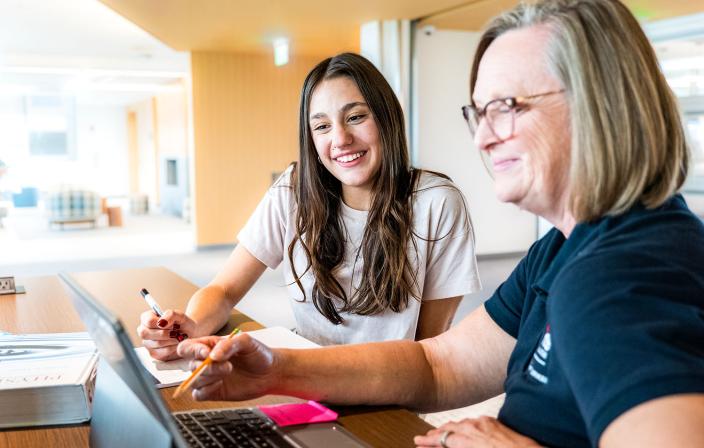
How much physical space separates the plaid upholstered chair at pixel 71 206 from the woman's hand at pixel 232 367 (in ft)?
37.6

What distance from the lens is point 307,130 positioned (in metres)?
1.79

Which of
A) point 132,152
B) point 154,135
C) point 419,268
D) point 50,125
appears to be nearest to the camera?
point 419,268

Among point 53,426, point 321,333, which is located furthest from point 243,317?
point 53,426

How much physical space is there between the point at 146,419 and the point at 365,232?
40.7 inches

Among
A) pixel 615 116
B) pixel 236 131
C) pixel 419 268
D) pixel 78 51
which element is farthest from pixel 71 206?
pixel 615 116

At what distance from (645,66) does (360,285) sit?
1.03 meters

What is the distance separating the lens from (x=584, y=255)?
2.36ft

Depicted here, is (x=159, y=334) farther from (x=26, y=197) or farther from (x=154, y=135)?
(x=26, y=197)

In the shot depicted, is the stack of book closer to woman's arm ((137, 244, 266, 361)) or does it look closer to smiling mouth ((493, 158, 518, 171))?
woman's arm ((137, 244, 266, 361))

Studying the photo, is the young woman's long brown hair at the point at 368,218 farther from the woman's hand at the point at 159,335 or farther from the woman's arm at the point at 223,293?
the woman's hand at the point at 159,335

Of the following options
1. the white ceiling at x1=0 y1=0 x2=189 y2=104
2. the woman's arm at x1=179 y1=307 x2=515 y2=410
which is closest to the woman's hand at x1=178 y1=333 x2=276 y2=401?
the woman's arm at x1=179 y1=307 x2=515 y2=410

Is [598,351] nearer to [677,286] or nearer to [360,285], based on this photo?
[677,286]

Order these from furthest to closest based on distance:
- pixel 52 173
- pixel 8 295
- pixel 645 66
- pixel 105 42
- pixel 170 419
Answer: pixel 52 173 → pixel 105 42 → pixel 8 295 → pixel 645 66 → pixel 170 419

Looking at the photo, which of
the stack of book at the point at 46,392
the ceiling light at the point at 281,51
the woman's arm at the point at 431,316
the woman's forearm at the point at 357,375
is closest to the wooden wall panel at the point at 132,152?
the ceiling light at the point at 281,51
